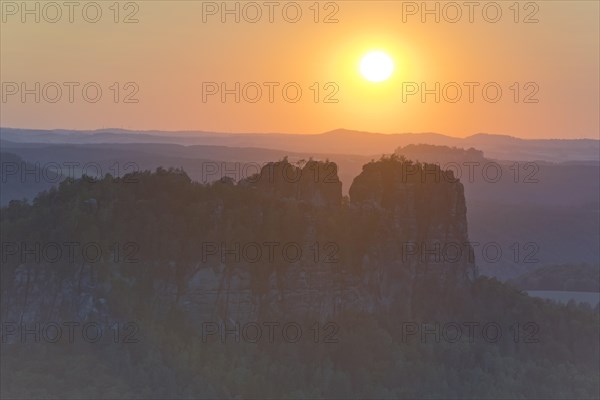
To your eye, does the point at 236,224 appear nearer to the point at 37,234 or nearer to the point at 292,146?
the point at 37,234

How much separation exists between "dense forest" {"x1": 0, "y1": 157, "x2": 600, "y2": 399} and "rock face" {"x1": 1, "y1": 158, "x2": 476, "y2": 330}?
5 cm

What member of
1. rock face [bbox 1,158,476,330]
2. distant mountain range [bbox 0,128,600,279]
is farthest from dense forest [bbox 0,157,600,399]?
distant mountain range [bbox 0,128,600,279]

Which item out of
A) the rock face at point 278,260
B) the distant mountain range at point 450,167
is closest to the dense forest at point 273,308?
the rock face at point 278,260

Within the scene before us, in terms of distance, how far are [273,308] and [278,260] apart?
4.19 feet

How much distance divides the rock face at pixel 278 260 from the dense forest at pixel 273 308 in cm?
5

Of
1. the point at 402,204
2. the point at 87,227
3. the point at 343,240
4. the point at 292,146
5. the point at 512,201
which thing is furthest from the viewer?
the point at 292,146

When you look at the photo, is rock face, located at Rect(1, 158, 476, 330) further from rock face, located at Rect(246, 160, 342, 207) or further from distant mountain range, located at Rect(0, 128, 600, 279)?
distant mountain range, located at Rect(0, 128, 600, 279)

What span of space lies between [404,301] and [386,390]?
16.8ft

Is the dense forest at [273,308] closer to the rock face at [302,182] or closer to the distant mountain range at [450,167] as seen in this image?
the rock face at [302,182]

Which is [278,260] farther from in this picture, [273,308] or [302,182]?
[302,182]

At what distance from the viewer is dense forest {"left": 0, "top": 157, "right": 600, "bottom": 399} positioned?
42.2 metres

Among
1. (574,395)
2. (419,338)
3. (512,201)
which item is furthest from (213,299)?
(512,201)

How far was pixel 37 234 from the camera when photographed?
44.2 m

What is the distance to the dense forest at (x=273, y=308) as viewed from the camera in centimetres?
4216
